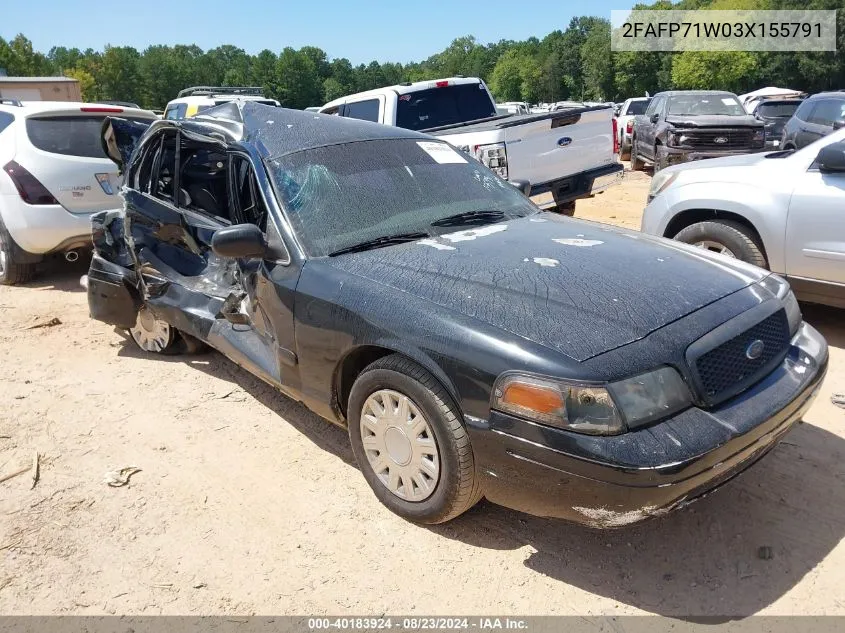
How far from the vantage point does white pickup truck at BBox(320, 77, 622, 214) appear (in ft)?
20.9

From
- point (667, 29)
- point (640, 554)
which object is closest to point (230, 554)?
point (640, 554)

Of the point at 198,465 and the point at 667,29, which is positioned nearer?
the point at 198,465

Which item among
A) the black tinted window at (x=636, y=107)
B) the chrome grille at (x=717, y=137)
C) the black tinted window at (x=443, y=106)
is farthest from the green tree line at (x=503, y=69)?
the black tinted window at (x=443, y=106)

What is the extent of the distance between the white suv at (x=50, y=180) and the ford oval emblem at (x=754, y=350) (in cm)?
637

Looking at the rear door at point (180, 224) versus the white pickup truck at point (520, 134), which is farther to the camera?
the white pickup truck at point (520, 134)

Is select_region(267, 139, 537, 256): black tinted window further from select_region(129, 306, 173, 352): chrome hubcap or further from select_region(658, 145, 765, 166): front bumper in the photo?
select_region(658, 145, 765, 166): front bumper

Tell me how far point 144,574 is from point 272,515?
0.59 meters

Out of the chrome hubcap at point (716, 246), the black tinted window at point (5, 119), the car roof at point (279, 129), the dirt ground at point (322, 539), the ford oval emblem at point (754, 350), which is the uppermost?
the black tinted window at point (5, 119)

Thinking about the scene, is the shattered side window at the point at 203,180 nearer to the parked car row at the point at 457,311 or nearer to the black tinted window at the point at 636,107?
the parked car row at the point at 457,311

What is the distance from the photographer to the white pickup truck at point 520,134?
6.37 meters

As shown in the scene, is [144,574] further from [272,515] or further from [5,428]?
[5,428]

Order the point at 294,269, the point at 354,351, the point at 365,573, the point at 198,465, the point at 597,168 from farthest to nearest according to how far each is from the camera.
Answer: the point at 597,168
the point at 198,465
the point at 294,269
the point at 354,351
the point at 365,573

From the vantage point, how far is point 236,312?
3.87m

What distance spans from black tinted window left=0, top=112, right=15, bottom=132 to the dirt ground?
14.1ft
